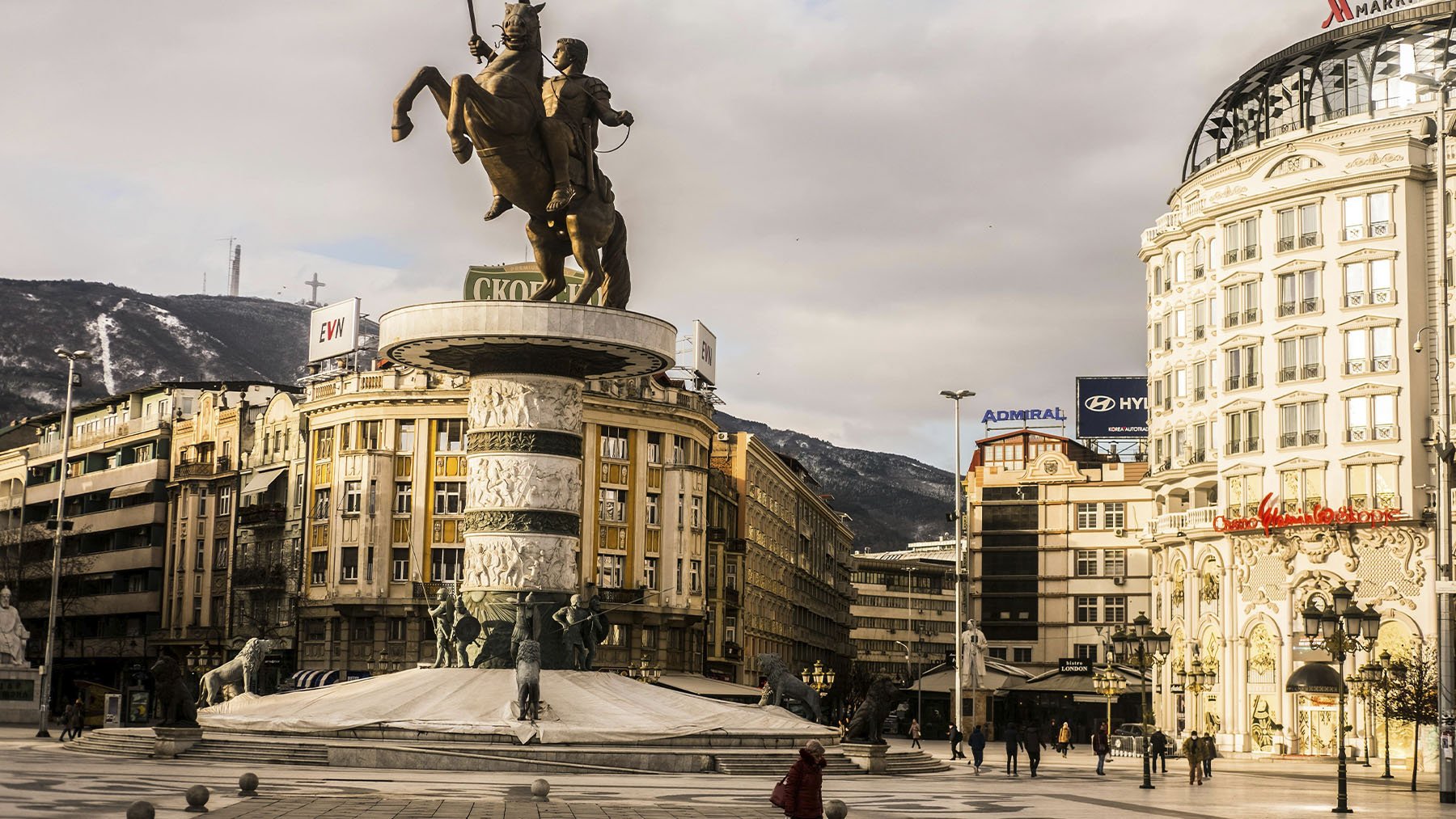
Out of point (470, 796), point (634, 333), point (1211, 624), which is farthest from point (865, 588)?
point (470, 796)

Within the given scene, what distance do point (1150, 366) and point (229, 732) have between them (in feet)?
190

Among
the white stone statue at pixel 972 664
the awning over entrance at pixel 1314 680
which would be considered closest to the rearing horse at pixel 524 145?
the white stone statue at pixel 972 664

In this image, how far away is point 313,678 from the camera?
80062 mm

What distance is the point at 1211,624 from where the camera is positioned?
257ft

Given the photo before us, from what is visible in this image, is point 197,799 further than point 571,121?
No

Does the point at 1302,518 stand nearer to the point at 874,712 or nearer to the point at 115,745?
the point at 874,712

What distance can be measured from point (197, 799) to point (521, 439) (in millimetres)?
19029

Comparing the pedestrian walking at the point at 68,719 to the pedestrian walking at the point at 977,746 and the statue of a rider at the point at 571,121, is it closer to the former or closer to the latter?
the statue of a rider at the point at 571,121

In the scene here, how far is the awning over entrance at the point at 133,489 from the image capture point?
4156 inches

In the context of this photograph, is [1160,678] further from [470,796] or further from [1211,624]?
[470,796]

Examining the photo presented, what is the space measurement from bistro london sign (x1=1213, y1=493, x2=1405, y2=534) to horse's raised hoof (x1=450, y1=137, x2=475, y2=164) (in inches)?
1692

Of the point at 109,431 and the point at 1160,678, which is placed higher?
the point at 109,431

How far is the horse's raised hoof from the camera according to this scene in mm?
43344

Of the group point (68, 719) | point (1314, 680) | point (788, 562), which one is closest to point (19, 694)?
point (68, 719)
